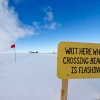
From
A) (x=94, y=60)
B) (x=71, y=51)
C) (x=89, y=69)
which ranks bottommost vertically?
(x=89, y=69)

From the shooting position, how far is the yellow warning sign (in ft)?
6.79

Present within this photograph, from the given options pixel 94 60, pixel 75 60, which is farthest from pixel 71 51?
pixel 94 60

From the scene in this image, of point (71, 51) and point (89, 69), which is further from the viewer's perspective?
point (89, 69)

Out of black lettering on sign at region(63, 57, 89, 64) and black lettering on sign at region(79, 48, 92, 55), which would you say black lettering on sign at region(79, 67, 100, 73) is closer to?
black lettering on sign at region(63, 57, 89, 64)

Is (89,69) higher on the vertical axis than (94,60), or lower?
lower

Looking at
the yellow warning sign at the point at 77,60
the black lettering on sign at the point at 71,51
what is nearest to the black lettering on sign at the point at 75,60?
the yellow warning sign at the point at 77,60

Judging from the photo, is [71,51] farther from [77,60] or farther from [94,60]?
[94,60]

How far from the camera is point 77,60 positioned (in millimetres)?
2119

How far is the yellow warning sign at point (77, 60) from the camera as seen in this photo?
6.79 feet

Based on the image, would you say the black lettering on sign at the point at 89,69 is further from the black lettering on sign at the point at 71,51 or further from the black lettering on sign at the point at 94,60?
the black lettering on sign at the point at 71,51

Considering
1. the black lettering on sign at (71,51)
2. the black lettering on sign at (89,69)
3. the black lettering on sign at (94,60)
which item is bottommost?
the black lettering on sign at (89,69)

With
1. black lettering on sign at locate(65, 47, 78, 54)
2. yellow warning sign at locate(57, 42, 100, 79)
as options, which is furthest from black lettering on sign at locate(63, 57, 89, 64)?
black lettering on sign at locate(65, 47, 78, 54)

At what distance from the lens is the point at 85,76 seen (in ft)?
7.17

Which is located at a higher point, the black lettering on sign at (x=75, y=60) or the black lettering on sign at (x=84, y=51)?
the black lettering on sign at (x=84, y=51)
